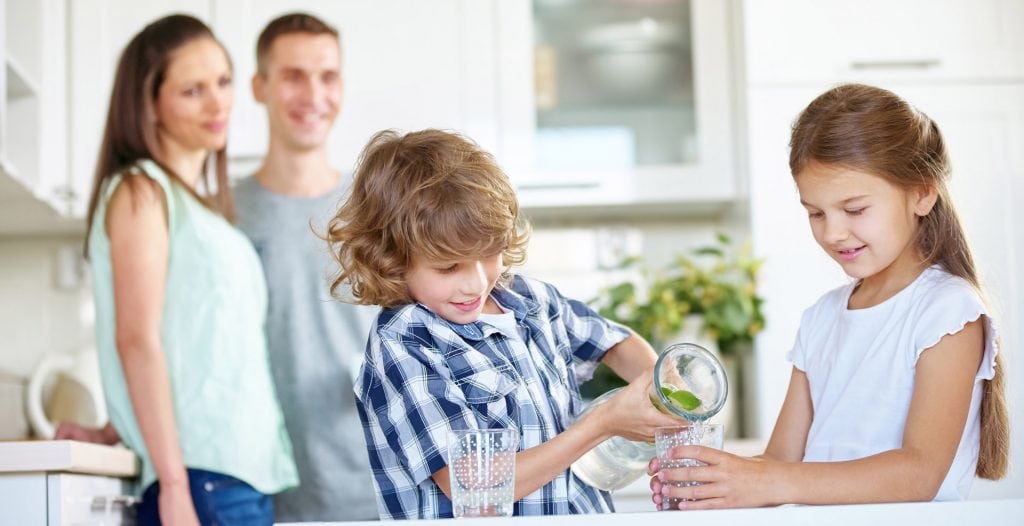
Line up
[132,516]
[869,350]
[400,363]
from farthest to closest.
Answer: [132,516] < [869,350] < [400,363]

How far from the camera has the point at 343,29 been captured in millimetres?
2705

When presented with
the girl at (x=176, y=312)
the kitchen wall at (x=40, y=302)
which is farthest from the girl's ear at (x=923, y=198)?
the kitchen wall at (x=40, y=302)

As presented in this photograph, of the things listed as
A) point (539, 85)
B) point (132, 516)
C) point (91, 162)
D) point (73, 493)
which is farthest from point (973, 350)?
point (91, 162)

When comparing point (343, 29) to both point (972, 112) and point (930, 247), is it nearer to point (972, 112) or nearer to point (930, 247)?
point (972, 112)

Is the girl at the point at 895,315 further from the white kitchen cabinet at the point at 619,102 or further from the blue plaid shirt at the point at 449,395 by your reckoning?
the white kitchen cabinet at the point at 619,102

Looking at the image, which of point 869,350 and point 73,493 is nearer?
point 869,350

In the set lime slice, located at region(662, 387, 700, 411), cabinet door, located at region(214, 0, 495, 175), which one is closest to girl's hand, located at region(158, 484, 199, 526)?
lime slice, located at region(662, 387, 700, 411)

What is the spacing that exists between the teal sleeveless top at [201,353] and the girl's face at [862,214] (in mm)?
909

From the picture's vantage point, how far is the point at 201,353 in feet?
5.74

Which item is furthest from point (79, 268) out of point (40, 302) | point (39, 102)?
point (39, 102)

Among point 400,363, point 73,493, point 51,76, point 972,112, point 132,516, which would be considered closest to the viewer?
point 400,363

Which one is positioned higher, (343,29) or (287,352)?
(343,29)

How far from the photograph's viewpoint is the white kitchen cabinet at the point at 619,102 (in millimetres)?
2689

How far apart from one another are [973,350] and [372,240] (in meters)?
0.59
